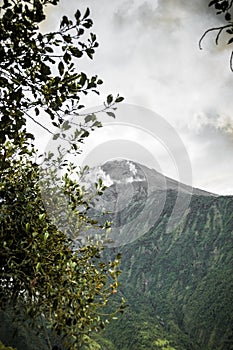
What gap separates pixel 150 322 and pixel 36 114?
427ft

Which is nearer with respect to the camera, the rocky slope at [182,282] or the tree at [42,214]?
the tree at [42,214]

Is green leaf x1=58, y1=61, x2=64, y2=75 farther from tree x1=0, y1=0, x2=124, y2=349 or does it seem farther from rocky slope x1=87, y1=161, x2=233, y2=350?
rocky slope x1=87, y1=161, x2=233, y2=350

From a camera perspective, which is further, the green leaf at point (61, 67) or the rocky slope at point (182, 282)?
the rocky slope at point (182, 282)

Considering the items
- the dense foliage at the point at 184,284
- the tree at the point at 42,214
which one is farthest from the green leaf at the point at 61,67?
the dense foliage at the point at 184,284

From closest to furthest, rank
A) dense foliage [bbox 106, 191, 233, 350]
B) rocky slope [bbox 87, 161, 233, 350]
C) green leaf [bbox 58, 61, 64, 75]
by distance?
green leaf [bbox 58, 61, 64, 75]
rocky slope [bbox 87, 161, 233, 350]
dense foliage [bbox 106, 191, 233, 350]

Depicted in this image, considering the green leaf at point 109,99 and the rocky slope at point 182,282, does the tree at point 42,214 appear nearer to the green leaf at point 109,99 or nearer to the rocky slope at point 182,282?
the green leaf at point 109,99

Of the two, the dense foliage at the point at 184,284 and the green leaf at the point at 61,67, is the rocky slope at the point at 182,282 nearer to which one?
the dense foliage at the point at 184,284

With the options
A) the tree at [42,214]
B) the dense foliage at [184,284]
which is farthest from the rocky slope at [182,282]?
the tree at [42,214]

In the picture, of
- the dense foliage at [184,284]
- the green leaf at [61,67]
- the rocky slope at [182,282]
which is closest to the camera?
the green leaf at [61,67]

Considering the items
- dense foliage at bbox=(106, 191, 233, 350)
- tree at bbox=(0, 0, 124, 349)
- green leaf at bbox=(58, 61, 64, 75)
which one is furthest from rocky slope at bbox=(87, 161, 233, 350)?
green leaf at bbox=(58, 61, 64, 75)

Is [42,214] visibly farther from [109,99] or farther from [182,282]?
[182,282]

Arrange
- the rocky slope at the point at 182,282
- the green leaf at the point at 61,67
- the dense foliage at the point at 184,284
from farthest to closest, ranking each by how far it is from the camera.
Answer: the dense foliage at the point at 184,284
the rocky slope at the point at 182,282
the green leaf at the point at 61,67

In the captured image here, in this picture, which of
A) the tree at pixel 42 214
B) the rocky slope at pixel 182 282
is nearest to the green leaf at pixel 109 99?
the tree at pixel 42 214

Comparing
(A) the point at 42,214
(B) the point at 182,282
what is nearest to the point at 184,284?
(B) the point at 182,282
